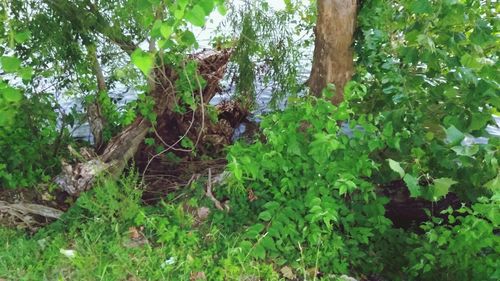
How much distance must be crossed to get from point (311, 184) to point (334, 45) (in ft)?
3.19

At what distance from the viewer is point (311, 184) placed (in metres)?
2.78

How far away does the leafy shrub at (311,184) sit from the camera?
267 cm

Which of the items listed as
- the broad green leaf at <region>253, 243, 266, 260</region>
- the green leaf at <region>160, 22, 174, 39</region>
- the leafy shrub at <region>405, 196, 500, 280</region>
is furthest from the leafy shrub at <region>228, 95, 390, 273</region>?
the green leaf at <region>160, 22, 174, 39</region>

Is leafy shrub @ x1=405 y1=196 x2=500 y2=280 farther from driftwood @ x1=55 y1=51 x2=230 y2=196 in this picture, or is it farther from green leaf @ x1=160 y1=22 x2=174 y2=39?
driftwood @ x1=55 y1=51 x2=230 y2=196

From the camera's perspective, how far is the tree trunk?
307 centimetres

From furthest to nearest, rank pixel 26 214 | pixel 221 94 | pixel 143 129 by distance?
pixel 221 94, pixel 143 129, pixel 26 214

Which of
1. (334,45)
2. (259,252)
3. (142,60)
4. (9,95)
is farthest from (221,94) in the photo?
(142,60)

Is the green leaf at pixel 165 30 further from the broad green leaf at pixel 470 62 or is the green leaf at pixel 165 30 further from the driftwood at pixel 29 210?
the driftwood at pixel 29 210

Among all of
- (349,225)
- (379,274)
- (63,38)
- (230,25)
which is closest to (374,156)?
(349,225)

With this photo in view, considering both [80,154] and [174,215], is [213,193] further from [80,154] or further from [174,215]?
[80,154]

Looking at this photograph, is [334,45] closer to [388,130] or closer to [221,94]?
[388,130]

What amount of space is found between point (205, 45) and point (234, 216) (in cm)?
237

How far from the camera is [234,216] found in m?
3.05

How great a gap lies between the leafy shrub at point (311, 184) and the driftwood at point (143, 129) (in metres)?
1.33
